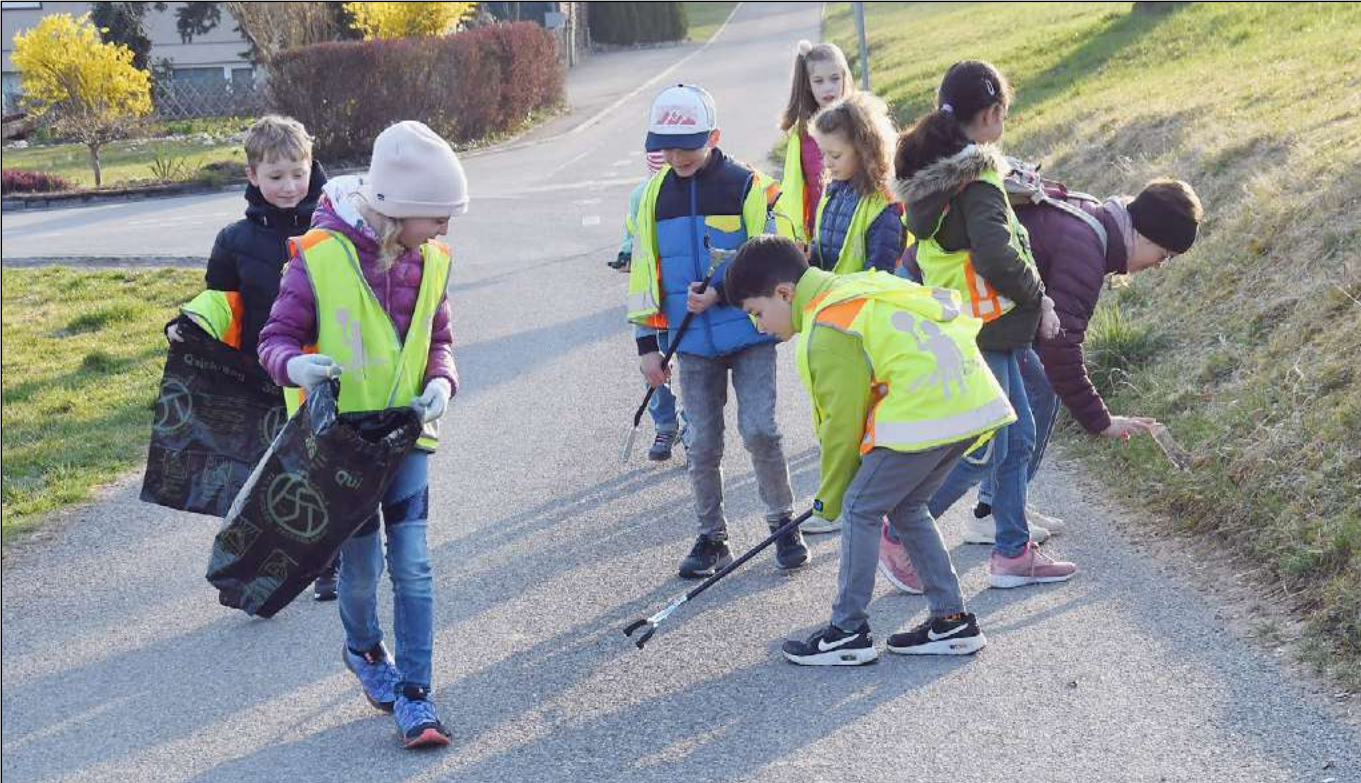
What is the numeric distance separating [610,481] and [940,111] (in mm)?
2745

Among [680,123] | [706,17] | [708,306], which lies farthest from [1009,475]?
[706,17]

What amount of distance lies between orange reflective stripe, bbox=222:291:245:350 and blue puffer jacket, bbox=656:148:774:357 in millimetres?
1580

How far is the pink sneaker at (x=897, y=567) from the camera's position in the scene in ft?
19.3

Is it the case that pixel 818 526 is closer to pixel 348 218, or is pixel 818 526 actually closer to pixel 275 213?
pixel 275 213

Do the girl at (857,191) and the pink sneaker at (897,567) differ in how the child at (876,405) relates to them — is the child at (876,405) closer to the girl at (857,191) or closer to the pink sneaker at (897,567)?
the pink sneaker at (897,567)

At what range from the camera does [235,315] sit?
5973mm

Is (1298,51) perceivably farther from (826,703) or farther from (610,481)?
(826,703)

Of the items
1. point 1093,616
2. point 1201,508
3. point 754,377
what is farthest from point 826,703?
point 1201,508

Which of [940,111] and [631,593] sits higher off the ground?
[940,111]

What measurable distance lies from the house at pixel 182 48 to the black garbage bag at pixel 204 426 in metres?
36.8

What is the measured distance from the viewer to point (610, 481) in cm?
770

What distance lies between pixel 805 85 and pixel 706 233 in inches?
59.4

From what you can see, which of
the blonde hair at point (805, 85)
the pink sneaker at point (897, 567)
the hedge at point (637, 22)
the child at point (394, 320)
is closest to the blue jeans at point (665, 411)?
the blonde hair at point (805, 85)

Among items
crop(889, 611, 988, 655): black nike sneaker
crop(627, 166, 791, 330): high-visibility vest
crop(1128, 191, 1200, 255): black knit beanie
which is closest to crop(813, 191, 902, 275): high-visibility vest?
crop(627, 166, 791, 330): high-visibility vest
